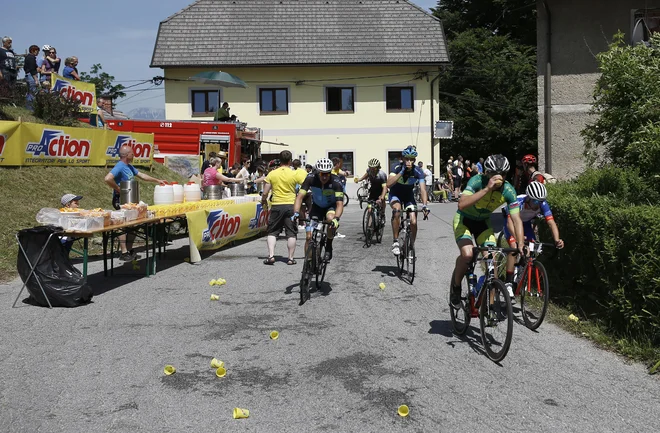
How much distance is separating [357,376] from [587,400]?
6.02 feet

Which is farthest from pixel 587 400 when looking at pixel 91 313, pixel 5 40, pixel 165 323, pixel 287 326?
pixel 5 40

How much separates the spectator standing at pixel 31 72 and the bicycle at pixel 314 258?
1324 cm

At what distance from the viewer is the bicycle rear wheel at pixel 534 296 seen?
26.2 ft

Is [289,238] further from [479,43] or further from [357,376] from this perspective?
[479,43]

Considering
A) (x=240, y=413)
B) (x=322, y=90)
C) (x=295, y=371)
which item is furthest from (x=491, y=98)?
(x=240, y=413)

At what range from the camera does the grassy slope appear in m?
13.3

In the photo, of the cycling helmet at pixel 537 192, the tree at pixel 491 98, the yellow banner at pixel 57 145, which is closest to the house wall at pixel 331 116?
the tree at pixel 491 98

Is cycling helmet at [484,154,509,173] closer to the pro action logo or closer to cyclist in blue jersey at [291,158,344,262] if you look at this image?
cyclist in blue jersey at [291,158,344,262]

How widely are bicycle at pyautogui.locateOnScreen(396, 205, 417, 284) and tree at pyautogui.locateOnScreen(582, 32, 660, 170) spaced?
344 cm

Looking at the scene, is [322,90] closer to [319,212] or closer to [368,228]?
[368,228]

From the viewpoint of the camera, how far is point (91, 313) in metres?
8.77

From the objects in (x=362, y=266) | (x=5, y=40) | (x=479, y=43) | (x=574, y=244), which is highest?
(x=479, y=43)

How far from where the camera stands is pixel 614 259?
755 cm

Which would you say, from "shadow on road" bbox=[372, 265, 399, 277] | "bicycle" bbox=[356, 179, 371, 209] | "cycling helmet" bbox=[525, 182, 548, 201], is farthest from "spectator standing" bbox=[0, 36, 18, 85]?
"cycling helmet" bbox=[525, 182, 548, 201]
